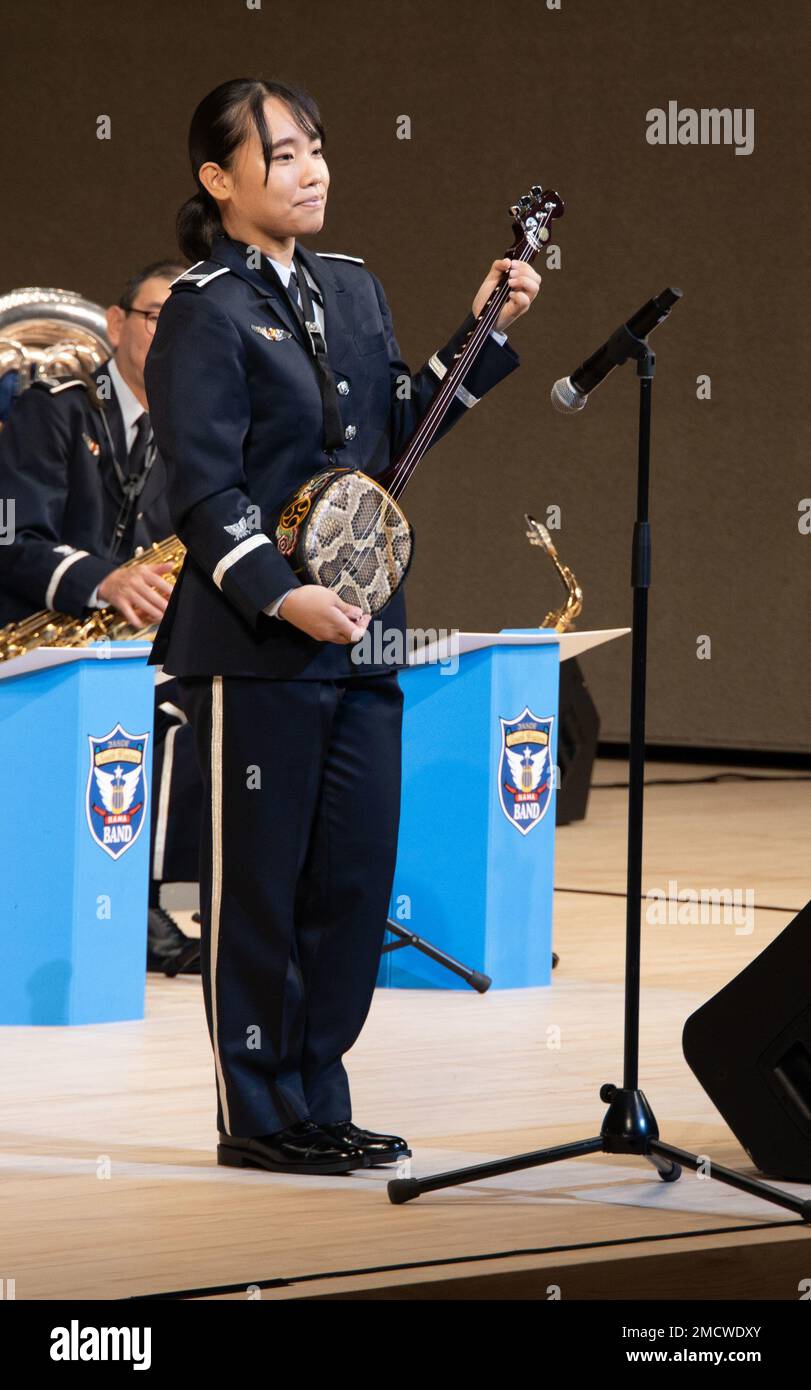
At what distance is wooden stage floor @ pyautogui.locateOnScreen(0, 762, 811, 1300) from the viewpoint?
2527 mm

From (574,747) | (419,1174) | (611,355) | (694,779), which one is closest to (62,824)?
(419,1174)

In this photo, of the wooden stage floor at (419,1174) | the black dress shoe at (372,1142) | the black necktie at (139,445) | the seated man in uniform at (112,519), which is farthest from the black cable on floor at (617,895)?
the black dress shoe at (372,1142)

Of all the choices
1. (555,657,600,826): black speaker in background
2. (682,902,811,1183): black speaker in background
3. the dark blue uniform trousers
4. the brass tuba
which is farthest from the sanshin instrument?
(555,657,600,826): black speaker in background

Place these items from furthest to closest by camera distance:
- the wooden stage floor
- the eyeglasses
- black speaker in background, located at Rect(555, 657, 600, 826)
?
black speaker in background, located at Rect(555, 657, 600, 826) → the eyeglasses → the wooden stage floor

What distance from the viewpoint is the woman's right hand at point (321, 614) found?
2865 millimetres

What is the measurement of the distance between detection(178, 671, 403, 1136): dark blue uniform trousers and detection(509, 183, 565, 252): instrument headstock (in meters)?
0.68

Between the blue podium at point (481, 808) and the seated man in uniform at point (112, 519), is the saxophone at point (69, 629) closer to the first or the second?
the seated man in uniform at point (112, 519)

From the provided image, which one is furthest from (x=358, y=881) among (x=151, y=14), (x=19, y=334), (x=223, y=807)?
(x=151, y=14)

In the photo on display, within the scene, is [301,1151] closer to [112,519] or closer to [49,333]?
[112,519]

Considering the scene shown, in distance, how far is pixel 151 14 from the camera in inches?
423

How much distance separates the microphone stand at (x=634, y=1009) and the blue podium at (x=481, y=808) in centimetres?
188

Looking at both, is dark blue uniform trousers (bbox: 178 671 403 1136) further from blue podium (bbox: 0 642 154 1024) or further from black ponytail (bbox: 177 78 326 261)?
blue podium (bbox: 0 642 154 1024)

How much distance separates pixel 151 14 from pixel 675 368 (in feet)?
11.1
